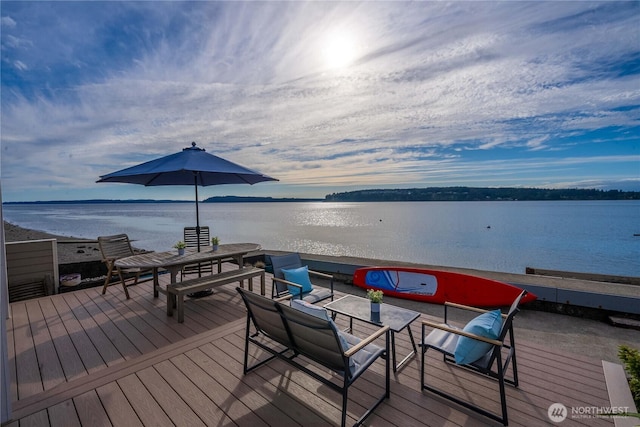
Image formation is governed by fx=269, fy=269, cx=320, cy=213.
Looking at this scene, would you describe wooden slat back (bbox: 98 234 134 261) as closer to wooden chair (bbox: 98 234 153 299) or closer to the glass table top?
wooden chair (bbox: 98 234 153 299)

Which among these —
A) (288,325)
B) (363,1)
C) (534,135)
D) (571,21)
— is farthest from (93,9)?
(534,135)

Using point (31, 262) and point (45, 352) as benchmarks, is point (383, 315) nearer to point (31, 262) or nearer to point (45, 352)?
point (45, 352)

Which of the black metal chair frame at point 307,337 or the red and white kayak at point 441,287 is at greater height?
the black metal chair frame at point 307,337

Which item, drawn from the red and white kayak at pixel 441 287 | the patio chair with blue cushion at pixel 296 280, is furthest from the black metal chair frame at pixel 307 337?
the red and white kayak at pixel 441 287

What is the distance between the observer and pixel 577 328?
454cm

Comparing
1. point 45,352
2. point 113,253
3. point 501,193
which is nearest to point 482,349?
point 45,352

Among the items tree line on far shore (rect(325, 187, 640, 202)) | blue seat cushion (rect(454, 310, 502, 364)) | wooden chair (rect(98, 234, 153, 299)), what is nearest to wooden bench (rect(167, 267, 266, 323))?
wooden chair (rect(98, 234, 153, 299))

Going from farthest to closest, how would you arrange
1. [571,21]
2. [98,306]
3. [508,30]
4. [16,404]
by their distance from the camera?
[571,21], [508,30], [98,306], [16,404]

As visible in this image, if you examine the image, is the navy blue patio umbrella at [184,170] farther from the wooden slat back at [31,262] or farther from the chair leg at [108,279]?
the wooden slat back at [31,262]

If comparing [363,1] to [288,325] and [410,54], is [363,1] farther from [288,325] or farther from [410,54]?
[288,325]

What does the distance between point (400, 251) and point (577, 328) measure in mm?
15718

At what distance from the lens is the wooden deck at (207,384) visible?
75.4 inches

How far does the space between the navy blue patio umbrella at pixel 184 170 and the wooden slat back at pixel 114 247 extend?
1.03 meters

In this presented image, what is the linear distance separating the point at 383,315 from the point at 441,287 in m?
3.47
